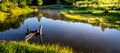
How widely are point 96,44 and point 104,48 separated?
281cm

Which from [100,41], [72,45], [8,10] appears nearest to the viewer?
[72,45]

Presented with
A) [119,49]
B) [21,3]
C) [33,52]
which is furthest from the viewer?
[21,3]

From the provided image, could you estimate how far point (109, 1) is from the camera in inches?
5689

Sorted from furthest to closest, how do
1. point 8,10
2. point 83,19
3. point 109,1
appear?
point 109,1
point 8,10
point 83,19

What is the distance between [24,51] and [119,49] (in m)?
17.5

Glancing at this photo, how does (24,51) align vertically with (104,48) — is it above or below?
above

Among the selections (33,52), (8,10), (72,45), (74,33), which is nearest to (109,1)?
(8,10)

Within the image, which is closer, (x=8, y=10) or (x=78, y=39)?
(x=78, y=39)

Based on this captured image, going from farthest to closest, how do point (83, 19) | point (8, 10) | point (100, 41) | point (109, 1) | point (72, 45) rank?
point (109, 1)
point (8, 10)
point (83, 19)
point (100, 41)
point (72, 45)

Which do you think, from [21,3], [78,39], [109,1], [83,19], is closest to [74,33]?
[78,39]

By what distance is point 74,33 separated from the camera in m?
48.8

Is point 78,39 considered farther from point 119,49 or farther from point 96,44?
point 119,49

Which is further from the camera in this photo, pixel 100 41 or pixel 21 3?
pixel 21 3

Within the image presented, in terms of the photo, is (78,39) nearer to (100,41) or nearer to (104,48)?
(100,41)
